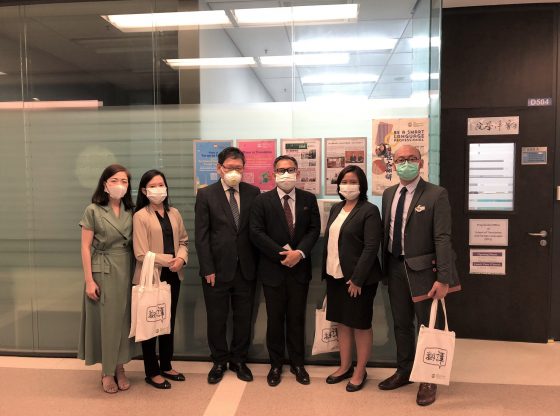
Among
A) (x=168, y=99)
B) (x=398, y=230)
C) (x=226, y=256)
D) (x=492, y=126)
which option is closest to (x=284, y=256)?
(x=226, y=256)

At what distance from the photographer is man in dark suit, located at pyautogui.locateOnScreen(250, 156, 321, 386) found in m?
3.02

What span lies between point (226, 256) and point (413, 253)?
4.15 ft

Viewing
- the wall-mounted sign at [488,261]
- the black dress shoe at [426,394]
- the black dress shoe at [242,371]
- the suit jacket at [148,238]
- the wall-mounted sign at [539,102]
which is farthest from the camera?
the wall-mounted sign at [488,261]

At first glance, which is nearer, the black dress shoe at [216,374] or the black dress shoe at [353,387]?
the black dress shoe at [353,387]

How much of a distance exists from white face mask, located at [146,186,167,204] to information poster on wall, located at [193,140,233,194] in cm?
56

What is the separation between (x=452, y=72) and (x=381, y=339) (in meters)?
2.42

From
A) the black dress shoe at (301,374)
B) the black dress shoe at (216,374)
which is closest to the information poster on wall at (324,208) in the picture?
the black dress shoe at (301,374)

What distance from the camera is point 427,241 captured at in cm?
275

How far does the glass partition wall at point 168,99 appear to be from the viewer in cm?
338

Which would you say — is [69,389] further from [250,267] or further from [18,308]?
[250,267]

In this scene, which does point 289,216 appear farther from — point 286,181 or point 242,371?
point 242,371

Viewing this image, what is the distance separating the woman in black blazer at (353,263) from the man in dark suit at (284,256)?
0.16 meters

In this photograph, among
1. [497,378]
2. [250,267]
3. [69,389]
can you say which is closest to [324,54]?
[250,267]

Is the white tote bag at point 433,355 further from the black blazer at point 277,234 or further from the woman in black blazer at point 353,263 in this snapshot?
the black blazer at point 277,234
